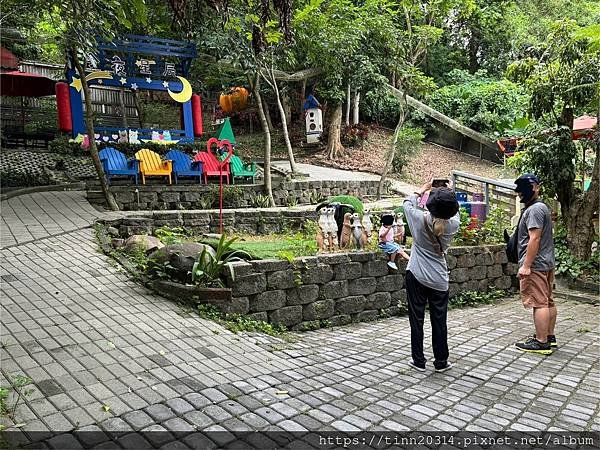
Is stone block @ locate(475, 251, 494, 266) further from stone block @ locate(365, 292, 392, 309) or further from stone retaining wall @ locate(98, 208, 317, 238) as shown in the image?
stone retaining wall @ locate(98, 208, 317, 238)

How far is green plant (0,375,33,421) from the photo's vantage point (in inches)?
115

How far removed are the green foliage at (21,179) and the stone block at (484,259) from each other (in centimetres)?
1036

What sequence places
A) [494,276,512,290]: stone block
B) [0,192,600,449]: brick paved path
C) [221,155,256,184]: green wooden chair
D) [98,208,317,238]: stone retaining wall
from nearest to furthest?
1. [0,192,600,449]: brick paved path
2. [494,276,512,290]: stone block
3. [98,208,317,238]: stone retaining wall
4. [221,155,256,184]: green wooden chair

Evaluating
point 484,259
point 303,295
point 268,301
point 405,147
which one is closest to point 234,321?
point 268,301

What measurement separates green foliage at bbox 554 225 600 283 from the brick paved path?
2897 mm

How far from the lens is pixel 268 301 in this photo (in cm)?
561

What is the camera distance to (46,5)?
5.76 m

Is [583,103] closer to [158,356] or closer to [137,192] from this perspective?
[158,356]

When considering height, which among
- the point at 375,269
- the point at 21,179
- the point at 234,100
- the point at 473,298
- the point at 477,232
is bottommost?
the point at 473,298

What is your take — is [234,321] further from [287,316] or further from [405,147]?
[405,147]

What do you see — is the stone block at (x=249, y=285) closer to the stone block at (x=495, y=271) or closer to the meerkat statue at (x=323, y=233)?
the meerkat statue at (x=323, y=233)

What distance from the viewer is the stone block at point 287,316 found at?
567cm

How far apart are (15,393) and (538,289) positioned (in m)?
4.73

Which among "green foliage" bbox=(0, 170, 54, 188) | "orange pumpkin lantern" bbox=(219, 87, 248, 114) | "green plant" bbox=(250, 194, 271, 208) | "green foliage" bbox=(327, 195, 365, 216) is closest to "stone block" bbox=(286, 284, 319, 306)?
"green foliage" bbox=(327, 195, 365, 216)
